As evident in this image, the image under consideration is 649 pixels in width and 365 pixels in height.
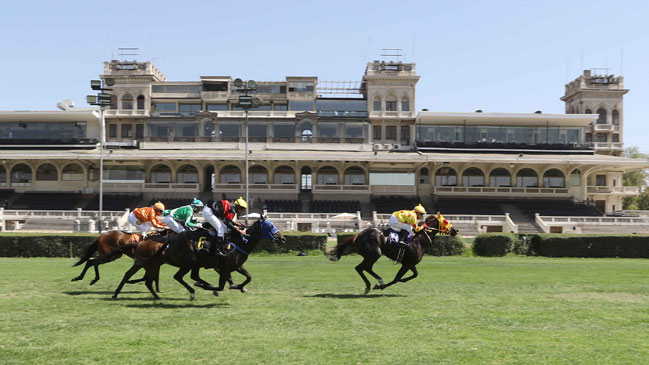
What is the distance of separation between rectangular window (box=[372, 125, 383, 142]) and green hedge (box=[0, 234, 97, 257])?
46081 millimetres

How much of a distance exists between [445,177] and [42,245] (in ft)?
147

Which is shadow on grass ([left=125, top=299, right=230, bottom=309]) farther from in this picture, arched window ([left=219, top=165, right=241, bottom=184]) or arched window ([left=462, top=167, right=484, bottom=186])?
arched window ([left=462, top=167, right=484, bottom=186])

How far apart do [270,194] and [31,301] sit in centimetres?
5013

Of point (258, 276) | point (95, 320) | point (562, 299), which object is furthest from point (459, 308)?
point (258, 276)

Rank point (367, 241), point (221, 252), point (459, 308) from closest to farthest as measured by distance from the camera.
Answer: point (459, 308), point (221, 252), point (367, 241)

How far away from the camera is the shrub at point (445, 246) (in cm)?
3047

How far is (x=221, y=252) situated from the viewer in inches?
518

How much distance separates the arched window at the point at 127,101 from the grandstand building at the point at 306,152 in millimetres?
246

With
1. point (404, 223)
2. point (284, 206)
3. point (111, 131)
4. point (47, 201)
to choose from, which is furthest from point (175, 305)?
point (111, 131)

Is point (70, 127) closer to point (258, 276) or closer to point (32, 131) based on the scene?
point (32, 131)

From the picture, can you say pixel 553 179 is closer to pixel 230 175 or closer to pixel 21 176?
pixel 230 175

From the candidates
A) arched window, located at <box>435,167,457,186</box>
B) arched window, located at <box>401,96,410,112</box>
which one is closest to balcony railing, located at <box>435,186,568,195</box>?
arched window, located at <box>435,167,457,186</box>

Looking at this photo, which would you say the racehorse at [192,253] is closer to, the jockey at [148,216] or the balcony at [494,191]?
the jockey at [148,216]

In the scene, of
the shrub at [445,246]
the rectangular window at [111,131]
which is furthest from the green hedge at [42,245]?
the rectangular window at [111,131]
